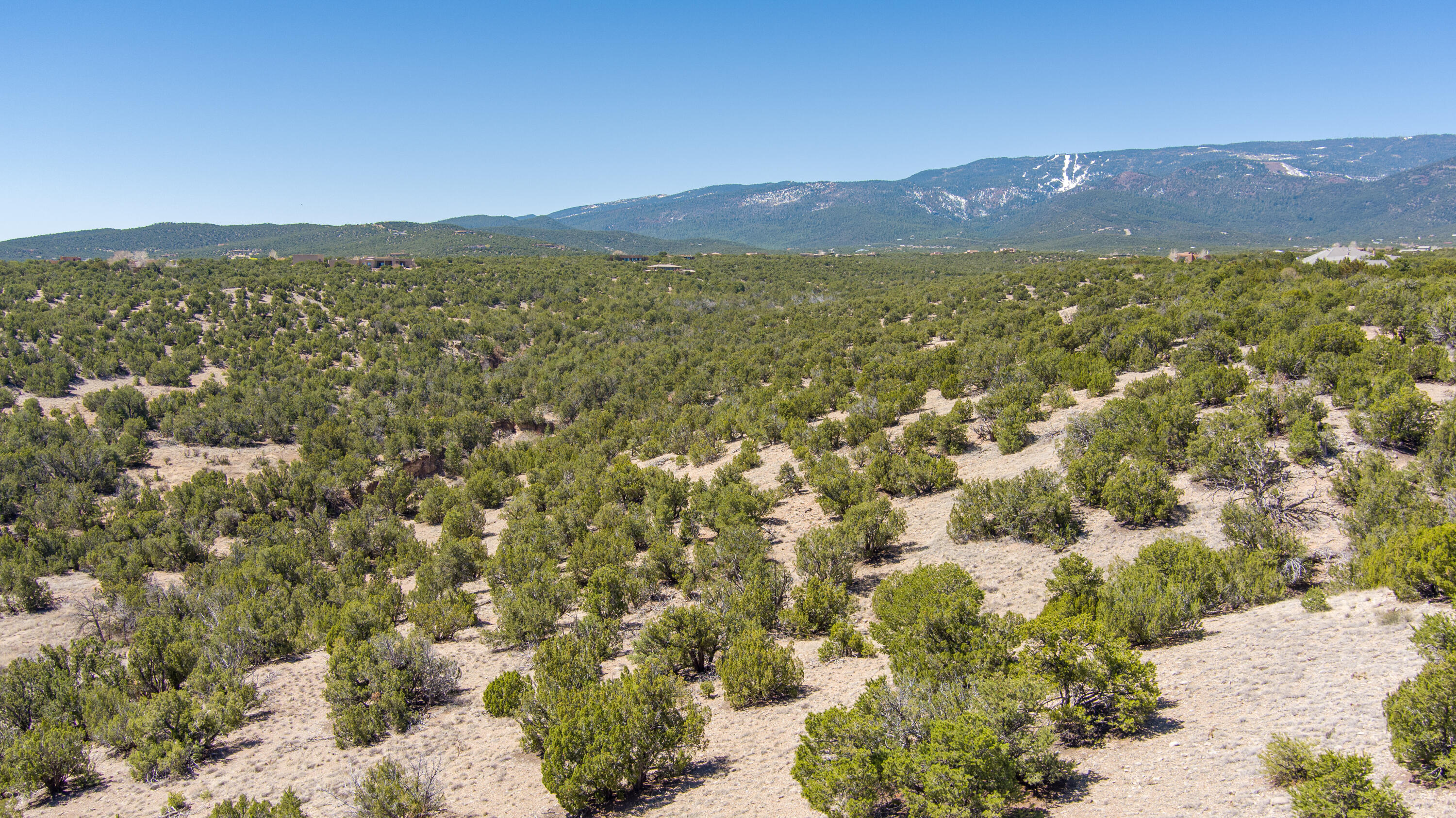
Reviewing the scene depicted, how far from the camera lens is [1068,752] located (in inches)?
222

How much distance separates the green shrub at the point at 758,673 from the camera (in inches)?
300

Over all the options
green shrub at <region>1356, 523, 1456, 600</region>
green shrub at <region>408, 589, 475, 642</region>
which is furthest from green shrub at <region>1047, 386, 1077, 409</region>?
green shrub at <region>408, 589, 475, 642</region>

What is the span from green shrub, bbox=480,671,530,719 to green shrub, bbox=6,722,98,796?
4.47 metres

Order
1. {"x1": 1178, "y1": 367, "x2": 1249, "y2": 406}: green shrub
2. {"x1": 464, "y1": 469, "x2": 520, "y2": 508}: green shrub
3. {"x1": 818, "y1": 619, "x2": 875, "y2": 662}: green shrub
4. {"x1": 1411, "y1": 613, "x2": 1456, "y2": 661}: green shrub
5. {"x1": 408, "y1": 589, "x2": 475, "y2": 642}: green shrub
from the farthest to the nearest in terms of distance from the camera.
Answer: {"x1": 464, "y1": 469, "x2": 520, "y2": 508}: green shrub, {"x1": 1178, "y1": 367, "x2": 1249, "y2": 406}: green shrub, {"x1": 408, "y1": 589, "x2": 475, "y2": 642}: green shrub, {"x1": 818, "y1": 619, "x2": 875, "y2": 662}: green shrub, {"x1": 1411, "y1": 613, "x2": 1456, "y2": 661}: green shrub

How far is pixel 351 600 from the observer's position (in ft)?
40.2

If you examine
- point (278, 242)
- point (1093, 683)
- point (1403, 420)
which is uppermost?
point (278, 242)

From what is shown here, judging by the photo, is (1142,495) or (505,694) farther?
(1142,495)

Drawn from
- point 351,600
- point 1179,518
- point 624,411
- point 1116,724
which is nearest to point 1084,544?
point 1179,518

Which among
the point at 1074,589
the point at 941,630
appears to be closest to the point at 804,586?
the point at 941,630

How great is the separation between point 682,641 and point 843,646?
224cm

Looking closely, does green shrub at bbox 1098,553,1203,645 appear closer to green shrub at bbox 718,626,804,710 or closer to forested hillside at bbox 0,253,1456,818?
forested hillside at bbox 0,253,1456,818

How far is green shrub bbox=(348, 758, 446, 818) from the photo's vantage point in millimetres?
5950

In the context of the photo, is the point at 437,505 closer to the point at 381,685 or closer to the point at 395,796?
the point at 381,685

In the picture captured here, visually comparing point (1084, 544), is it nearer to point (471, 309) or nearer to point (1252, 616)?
point (1252, 616)
